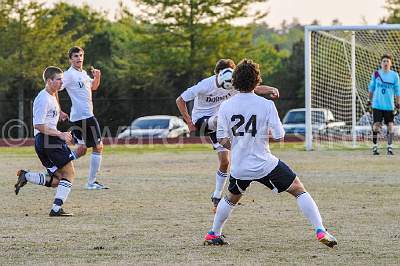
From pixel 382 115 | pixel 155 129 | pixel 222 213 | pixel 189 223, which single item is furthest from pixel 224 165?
pixel 155 129

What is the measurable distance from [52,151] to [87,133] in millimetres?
3529

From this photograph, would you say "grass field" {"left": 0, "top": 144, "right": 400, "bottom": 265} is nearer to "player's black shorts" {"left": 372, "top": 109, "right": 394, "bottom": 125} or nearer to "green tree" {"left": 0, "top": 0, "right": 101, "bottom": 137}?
"player's black shorts" {"left": 372, "top": 109, "right": 394, "bottom": 125}

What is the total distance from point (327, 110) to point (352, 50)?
9.14 feet

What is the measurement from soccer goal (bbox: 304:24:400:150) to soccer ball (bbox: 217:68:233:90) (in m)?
14.8

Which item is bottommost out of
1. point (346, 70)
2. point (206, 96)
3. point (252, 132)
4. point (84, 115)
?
point (252, 132)

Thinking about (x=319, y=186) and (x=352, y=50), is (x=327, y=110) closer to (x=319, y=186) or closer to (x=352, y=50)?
(x=352, y=50)

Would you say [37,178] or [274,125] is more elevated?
[274,125]

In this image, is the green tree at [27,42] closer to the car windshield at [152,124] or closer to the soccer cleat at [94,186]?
the car windshield at [152,124]

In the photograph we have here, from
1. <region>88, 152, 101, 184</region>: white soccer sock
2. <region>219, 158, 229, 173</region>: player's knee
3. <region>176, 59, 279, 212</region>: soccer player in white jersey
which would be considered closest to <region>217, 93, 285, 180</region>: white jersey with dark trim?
<region>176, 59, 279, 212</region>: soccer player in white jersey

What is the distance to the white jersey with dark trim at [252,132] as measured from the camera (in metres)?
8.32

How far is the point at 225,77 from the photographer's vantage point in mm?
11336

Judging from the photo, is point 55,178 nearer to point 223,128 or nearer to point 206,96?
point 206,96

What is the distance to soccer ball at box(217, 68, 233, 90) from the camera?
11.3 m

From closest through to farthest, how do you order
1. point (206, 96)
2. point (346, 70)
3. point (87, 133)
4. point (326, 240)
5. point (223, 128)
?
point (326, 240) < point (223, 128) < point (206, 96) < point (87, 133) < point (346, 70)
